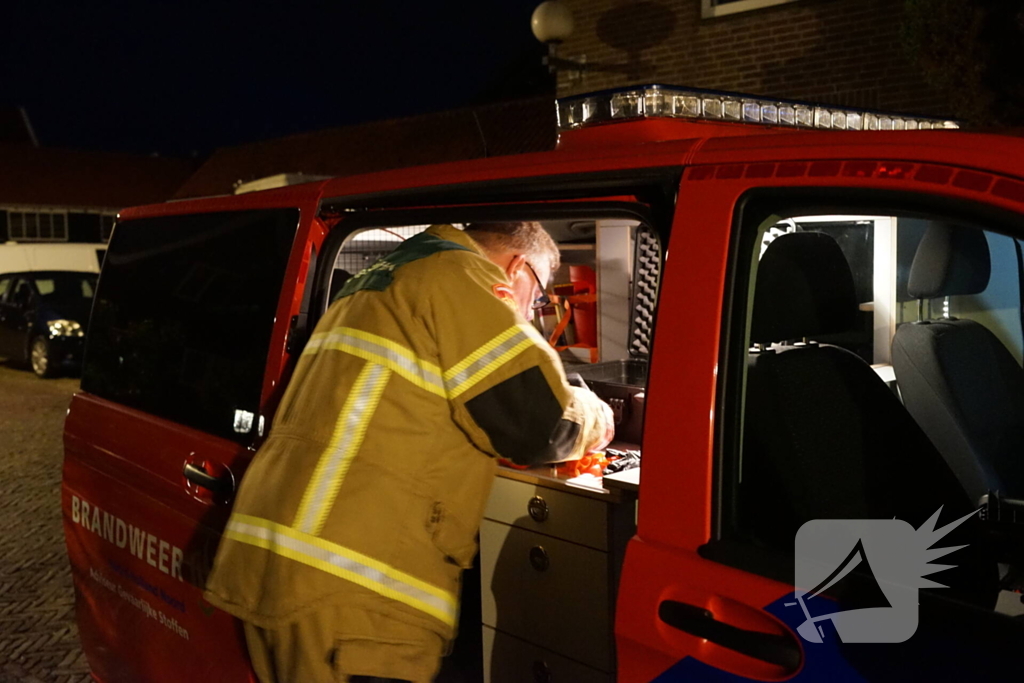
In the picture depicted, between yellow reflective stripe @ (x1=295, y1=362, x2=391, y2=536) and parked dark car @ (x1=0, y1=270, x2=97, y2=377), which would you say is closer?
yellow reflective stripe @ (x1=295, y1=362, x2=391, y2=536)

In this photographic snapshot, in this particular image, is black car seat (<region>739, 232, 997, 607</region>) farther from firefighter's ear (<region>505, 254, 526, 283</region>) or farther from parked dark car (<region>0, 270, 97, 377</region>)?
parked dark car (<region>0, 270, 97, 377</region>)

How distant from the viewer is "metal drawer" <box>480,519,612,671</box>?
2242mm

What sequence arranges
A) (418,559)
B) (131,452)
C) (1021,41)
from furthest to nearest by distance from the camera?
(1021,41)
(131,452)
(418,559)

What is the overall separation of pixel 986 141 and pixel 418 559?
1.34 m

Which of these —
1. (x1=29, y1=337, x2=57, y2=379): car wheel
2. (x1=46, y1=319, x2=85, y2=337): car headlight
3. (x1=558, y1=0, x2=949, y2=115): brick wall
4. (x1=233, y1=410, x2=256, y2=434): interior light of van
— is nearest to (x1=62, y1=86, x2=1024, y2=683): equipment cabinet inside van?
(x1=233, y1=410, x2=256, y2=434): interior light of van

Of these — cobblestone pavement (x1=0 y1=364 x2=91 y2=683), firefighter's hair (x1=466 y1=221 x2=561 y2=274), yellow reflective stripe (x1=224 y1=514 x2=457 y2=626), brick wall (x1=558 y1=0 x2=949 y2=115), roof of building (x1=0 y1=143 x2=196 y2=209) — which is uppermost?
roof of building (x1=0 y1=143 x2=196 y2=209)

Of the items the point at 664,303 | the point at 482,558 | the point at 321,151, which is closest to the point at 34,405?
the point at 482,558

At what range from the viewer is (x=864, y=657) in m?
1.35

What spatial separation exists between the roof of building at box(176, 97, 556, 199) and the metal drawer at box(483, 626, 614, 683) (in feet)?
36.5

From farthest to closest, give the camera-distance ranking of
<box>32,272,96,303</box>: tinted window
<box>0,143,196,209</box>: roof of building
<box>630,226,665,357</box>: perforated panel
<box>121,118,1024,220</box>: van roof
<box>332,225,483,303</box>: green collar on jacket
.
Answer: <box>0,143,196,209</box>: roof of building → <box>32,272,96,303</box>: tinted window → <box>630,226,665,357</box>: perforated panel → <box>332,225,483,303</box>: green collar on jacket → <box>121,118,1024,220</box>: van roof

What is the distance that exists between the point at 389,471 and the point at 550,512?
0.56 metres

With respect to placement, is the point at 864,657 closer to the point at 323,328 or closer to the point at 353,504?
the point at 353,504

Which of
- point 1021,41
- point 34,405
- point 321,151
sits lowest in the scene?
point 34,405

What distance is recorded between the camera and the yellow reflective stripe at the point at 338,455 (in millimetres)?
1921
